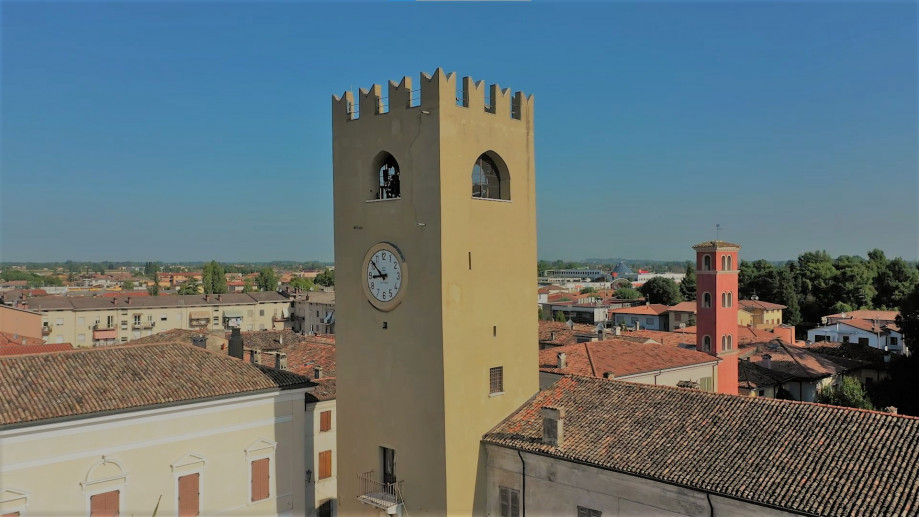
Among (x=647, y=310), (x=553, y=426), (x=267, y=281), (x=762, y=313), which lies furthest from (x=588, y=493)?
(x=267, y=281)

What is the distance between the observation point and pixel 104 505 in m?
16.2

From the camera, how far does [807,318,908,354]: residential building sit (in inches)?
2569

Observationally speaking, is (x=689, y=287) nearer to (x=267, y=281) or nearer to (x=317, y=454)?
(x=267, y=281)

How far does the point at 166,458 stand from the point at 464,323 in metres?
8.26

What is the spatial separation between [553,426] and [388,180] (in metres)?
7.50

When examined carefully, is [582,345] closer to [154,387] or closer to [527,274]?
[527,274]

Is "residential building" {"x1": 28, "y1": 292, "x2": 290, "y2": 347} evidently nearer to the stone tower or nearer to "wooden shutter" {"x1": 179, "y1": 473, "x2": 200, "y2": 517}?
the stone tower

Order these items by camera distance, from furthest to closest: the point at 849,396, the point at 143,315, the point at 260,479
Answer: the point at 143,315 → the point at 849,396 → the point at 260,479

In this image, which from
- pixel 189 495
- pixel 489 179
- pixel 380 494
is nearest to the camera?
pixel 380 494

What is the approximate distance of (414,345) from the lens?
16.6 meters

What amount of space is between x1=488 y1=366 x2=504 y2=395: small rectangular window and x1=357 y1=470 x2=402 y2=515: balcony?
3.22 m

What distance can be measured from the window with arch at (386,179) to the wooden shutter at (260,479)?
810 cm

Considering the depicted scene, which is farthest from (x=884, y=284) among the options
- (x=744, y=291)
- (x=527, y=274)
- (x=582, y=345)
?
(x=527, y=274)

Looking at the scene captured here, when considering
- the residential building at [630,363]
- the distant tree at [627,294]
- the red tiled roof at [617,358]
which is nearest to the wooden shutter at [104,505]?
the residential building at [630,363]
